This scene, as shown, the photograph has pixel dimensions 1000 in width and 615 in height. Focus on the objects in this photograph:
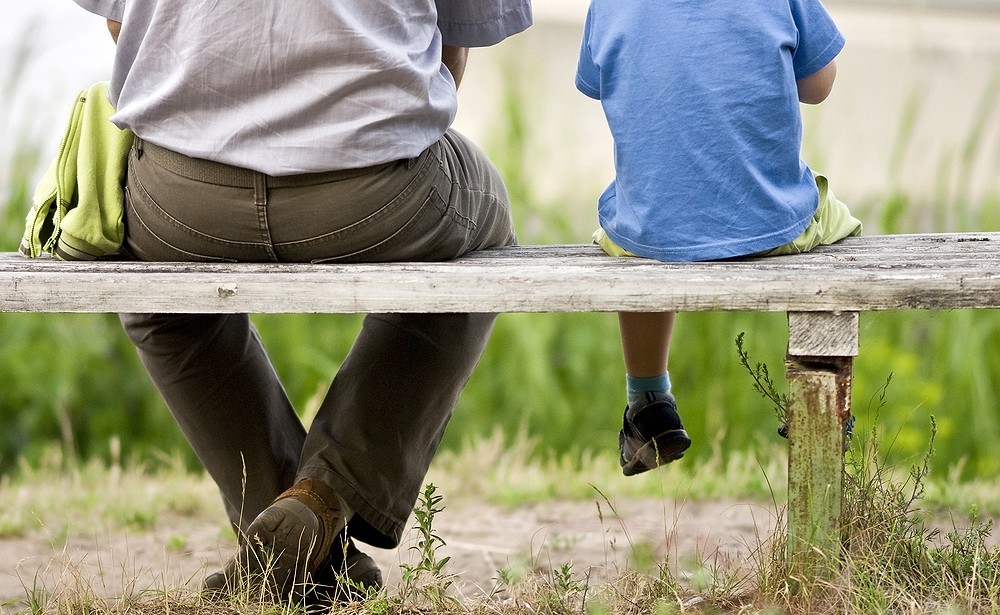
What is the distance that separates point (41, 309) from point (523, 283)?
31.3 inches

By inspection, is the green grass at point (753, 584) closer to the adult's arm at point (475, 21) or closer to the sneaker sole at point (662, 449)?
the sneaker sole at point (662, 449)

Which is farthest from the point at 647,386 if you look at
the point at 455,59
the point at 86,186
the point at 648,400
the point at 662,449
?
the point at 86,186

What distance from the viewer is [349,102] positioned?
1800 millimetres

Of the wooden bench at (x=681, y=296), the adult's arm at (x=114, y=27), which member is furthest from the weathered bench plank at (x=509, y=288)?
the adult's arm at (x=114, y=27)

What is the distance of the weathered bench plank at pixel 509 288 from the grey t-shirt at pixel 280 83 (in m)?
0.21

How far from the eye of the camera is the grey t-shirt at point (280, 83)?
1.76 m

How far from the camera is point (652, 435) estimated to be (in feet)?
7.61

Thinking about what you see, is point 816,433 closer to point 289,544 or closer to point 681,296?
point 681,296

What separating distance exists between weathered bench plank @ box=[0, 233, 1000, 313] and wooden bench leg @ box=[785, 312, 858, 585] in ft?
0.15

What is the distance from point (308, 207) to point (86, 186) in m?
0.42

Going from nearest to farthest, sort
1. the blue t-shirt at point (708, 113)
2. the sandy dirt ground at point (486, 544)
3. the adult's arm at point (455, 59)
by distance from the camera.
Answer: the blue t-shirt at point (708, 113), the adult's arm at point (455, 59), the sandy dirt ground at point (486, 544)

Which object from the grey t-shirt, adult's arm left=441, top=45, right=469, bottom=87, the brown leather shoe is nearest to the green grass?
the brown leather shoe

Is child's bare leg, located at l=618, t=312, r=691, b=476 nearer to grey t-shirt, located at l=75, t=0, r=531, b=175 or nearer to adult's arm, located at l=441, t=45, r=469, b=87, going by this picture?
adult's arm, located at l=441, t=45, r=469, b=87

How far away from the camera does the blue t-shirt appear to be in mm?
1910
